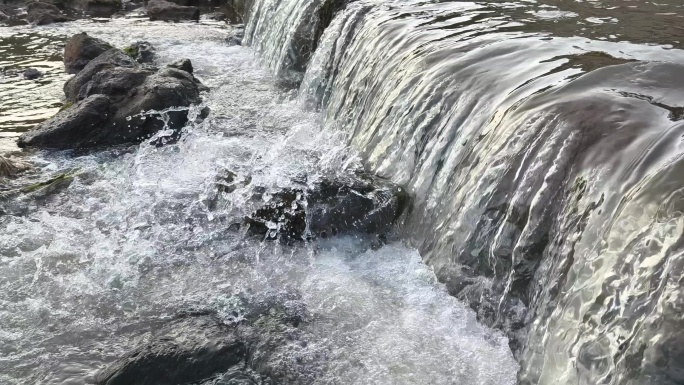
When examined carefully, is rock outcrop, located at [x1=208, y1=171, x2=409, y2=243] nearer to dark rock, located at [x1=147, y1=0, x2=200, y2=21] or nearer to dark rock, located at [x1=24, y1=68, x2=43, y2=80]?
dark rock, located at [x1=24, y1=68, x2=43, y2=80]

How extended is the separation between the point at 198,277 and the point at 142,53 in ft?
27.1

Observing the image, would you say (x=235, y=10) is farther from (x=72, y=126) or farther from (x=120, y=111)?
(x=72, y=126)

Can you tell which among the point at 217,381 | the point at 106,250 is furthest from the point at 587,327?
the point at 106,250

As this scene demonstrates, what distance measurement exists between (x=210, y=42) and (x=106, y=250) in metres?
9.64

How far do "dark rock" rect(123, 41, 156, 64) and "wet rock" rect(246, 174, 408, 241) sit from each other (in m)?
7.44

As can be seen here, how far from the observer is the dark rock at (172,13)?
→ 17.2m

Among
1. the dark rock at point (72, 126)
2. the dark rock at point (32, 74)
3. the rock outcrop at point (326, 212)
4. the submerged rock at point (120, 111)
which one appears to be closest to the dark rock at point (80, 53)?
the dark rock at point (32, 74)

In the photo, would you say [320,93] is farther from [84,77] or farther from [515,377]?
[515,377]

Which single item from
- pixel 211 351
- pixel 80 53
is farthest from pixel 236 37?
pixel 211 351

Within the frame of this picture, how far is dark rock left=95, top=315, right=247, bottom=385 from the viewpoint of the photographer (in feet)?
12.7

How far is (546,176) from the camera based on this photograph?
401 centimetres

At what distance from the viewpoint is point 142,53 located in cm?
1223

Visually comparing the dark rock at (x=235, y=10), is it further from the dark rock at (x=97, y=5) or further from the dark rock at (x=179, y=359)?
the dark rock at (x=179, y=359)

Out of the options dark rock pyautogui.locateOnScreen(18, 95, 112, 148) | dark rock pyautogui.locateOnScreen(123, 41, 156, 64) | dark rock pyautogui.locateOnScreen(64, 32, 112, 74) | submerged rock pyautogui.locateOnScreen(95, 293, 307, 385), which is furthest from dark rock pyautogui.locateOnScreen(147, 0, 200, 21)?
submerged rock pyautogui.locateOnScreen(95, 293, 307, 385)
